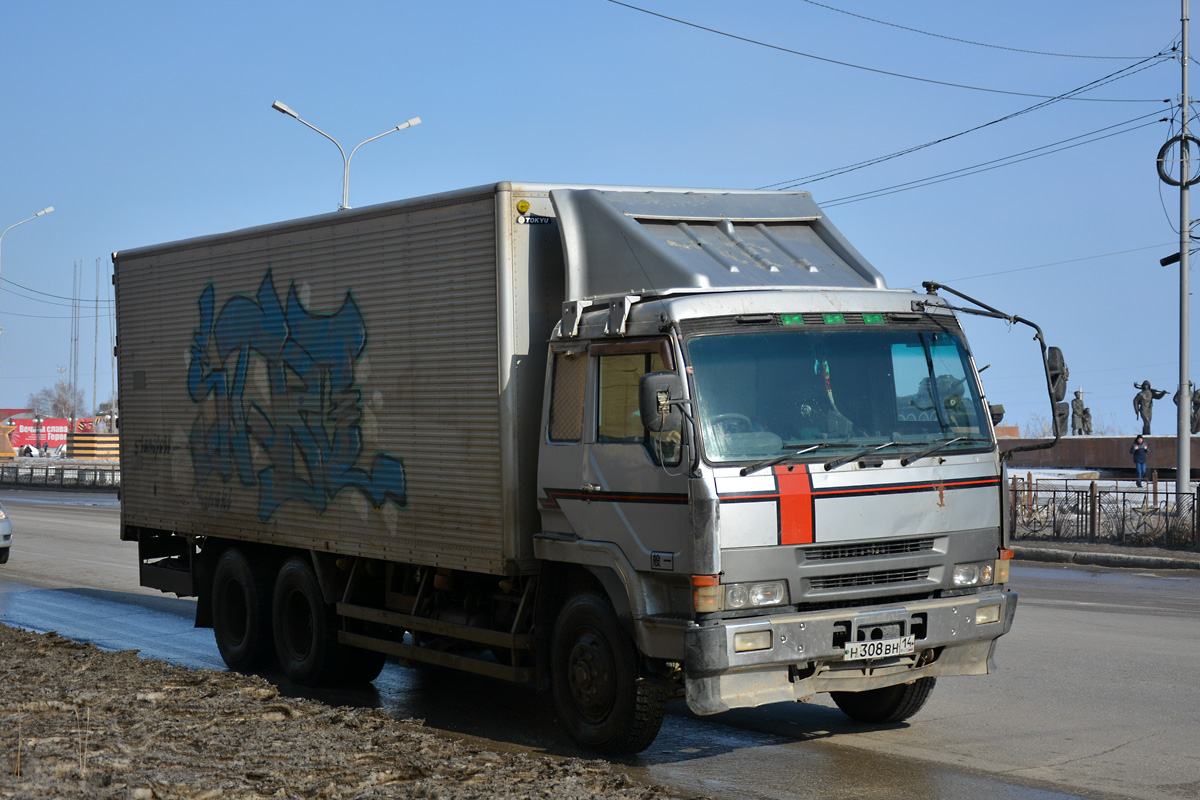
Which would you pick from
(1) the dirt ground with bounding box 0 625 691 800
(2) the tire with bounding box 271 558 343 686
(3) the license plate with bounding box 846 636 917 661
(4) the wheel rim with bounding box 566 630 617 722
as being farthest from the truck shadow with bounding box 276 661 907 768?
(3) the license plate with bounding box 846 636 917 661

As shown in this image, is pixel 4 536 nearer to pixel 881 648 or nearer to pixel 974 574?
pixel 881 648

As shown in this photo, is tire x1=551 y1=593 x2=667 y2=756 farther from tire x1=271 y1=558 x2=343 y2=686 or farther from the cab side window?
tire x1=271 y1=558 x2=343 y2=686

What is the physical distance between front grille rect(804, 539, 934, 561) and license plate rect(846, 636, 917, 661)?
0.46m

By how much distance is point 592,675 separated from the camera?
279 inches

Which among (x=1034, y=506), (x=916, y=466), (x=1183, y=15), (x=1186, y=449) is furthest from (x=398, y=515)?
(x=1183, y=15)

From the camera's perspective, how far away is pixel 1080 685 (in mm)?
8773

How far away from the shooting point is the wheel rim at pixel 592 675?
6.96 metres

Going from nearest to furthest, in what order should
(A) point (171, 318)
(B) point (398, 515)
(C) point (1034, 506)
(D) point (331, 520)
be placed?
(B) point (398, 515)
(D) point (331, 520)
(A) point (171, 318)
(C) point (1034, 506)

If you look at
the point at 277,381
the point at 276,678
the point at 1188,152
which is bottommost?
the point at 276,678

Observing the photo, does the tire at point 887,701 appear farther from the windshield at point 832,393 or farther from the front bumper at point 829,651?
the windshield at point 832,393

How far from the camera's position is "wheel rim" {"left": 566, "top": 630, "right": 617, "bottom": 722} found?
696cm

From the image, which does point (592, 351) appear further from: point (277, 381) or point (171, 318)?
point (171, 318)

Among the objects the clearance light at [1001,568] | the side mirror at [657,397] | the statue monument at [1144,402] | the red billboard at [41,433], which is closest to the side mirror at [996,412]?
the clearance light at [1001,568]

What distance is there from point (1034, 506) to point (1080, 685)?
14.2 m
